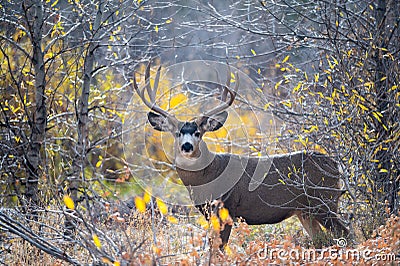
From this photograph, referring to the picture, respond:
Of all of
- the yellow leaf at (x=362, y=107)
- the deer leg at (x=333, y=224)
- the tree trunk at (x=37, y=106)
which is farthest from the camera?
the deer leg at (x=333, y=224)

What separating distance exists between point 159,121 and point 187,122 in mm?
447

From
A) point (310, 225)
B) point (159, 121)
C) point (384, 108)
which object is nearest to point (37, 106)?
point (159, 121)

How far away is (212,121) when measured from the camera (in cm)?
753

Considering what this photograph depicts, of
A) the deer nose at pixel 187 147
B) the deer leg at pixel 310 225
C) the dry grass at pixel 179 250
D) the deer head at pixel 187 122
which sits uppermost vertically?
the deer head at pixel 187 122

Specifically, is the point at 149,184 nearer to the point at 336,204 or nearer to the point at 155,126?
the point at 155,126

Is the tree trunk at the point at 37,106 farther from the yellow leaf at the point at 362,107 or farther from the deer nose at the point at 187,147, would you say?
the yellow leaf at the point at 362,107

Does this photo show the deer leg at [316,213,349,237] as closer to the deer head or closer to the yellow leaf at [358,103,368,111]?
the yellow leaf at [358,103,368,111]

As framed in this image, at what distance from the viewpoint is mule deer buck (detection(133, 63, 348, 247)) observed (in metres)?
7.08

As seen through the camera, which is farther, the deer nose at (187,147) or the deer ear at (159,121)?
the deer ear at (159,121)

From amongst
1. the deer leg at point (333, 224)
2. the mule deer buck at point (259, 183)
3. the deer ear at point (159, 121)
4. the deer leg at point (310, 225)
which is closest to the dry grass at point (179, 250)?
the mule deer buck at point (259, 183)

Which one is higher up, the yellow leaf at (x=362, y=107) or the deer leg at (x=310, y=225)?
the yellow leaf at (x=362, y=107)

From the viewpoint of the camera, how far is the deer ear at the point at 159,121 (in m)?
7.49

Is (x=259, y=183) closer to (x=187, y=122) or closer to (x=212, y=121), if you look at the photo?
(x=212, y=121)

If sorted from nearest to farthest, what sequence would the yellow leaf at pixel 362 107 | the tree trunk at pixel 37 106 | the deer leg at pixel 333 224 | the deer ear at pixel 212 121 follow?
the yellow leaf at pixel 362 107 → the tree trunk at pixel 37 106 → the deer leg at pixel 333 224 → the deer ear at pixel 212 121
